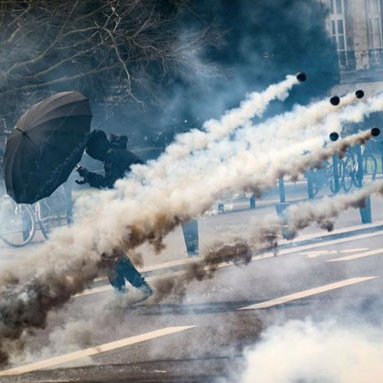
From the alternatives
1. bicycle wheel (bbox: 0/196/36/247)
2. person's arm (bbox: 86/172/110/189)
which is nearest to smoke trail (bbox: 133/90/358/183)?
person's arm (bbox: 86/172/110/189)

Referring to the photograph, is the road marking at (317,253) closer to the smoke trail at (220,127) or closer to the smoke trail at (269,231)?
the smoke trail at (220,127)

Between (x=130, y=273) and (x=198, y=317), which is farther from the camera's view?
(x=130, y=273)

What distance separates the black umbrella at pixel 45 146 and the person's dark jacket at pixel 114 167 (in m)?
0.32

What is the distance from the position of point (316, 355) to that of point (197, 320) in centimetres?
259

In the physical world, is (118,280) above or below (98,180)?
below

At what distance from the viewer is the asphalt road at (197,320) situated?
8.80 meters

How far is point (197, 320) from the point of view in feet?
35.7

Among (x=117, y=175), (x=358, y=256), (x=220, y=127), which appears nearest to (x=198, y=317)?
(x=117, y=175)

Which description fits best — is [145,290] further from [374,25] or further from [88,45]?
[374,25]

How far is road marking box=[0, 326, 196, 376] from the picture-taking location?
29.8 ft

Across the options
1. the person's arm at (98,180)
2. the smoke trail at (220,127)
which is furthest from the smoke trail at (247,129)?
the person's arm at (98,180)

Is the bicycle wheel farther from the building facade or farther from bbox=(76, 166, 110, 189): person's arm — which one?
the building facade

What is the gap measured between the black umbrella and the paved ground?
1.33 meters

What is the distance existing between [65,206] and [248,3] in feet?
33.5
